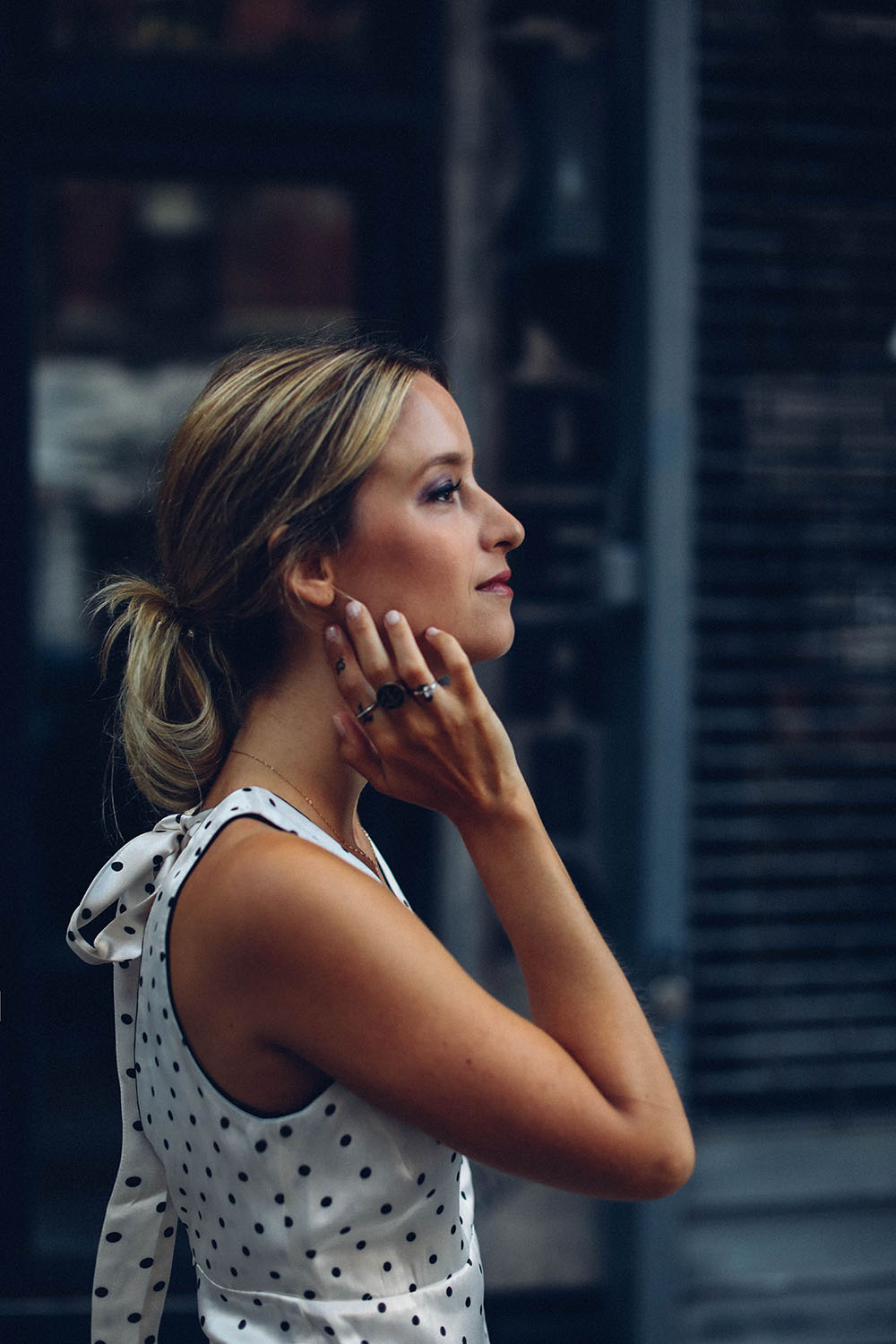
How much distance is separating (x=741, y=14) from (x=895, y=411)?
108cm

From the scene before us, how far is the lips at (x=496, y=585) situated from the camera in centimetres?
140

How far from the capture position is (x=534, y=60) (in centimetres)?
287

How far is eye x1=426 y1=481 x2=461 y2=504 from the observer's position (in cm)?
137

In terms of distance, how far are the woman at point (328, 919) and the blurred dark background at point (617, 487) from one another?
139 centimetres

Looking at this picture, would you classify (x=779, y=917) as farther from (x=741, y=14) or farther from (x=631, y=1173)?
(x=741, y=14)

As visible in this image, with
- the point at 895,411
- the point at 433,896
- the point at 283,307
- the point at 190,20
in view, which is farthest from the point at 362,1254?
the point at 283,307

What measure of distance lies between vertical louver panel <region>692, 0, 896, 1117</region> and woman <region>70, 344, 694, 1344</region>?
5.23ft

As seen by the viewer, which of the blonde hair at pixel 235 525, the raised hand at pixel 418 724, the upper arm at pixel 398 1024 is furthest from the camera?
the blonde hair at pixel 235 525

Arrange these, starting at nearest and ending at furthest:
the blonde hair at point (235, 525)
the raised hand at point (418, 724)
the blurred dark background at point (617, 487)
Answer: the raised hand at point (418, 724)
the blonde hair at point (235, 525)
the blurred dark background at point (617, 487)

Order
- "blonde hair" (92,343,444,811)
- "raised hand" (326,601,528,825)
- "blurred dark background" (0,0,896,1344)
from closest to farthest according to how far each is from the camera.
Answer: "raised hand" (326,601,528,825) < "blonde hair" (92,343,444,811) < "blurred dark background" (0,0,896,1344)

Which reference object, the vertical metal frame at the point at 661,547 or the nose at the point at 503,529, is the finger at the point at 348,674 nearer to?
the nose at the point at 503,529

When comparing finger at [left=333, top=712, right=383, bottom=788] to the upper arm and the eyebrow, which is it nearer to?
the upper arm

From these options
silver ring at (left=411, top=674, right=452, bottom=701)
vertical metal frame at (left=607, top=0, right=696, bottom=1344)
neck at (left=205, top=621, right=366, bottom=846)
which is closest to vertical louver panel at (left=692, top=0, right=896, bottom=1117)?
vertical metal frame at (left=607, top=0, right=696, bottom=1344)

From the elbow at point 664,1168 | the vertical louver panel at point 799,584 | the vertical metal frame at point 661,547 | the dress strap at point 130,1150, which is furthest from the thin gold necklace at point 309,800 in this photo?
the vertical louver panel at point 799,584
